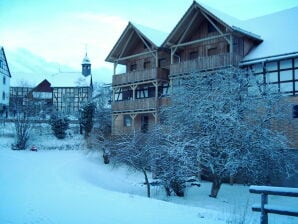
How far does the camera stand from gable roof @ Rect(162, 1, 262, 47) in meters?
26.5

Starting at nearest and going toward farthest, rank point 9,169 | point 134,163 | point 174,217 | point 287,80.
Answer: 1. point 174,217
2. point 134,163
3. point 9,169
4. point 287,80

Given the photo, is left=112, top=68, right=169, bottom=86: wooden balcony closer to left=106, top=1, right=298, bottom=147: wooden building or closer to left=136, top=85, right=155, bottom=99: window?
left=106, top=1, right=298, bottom=147: wooden building

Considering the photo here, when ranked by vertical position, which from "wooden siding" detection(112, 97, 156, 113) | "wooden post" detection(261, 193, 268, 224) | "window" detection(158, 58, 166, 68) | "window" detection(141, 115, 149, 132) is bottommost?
"wooden post" detection(261, 193, 268, 224)

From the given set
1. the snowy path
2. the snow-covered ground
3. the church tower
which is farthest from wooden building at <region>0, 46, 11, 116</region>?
the snowy path

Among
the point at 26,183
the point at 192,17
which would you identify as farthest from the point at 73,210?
the point at 192,17

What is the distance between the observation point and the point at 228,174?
2000 centimetres

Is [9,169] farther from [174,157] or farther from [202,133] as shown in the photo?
[202,133]

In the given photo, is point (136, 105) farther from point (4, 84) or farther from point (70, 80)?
point (70, 80)

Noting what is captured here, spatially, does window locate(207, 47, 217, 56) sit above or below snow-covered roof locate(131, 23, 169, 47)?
below

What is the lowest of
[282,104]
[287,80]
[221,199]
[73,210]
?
[221,199]

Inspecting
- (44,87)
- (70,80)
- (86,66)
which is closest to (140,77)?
(86,66)

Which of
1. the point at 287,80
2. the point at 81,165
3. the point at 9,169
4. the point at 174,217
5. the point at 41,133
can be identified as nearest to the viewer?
the point at 174,217

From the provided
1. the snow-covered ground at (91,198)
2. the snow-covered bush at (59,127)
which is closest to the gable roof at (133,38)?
the snow-covered bush at (59,127)

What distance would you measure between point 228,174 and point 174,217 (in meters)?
9.89
